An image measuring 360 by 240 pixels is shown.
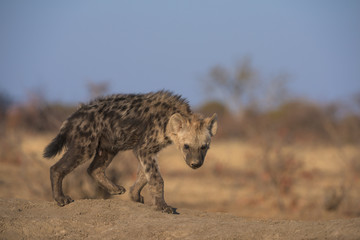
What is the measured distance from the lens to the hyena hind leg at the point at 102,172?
639 centimetres

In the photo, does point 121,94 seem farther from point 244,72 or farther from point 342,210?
point 244,72

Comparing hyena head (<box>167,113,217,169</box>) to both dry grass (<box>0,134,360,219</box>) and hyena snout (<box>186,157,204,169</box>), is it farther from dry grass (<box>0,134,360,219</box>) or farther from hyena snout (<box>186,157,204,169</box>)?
dry grass (<box>0,134,360,219</box>)

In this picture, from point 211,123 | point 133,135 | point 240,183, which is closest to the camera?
point 133,135

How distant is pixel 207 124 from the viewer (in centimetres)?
621

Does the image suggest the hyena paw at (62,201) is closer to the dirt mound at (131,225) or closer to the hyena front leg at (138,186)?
the dirt mound at (131,225)

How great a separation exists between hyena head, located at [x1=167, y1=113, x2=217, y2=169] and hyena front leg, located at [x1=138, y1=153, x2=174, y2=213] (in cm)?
37

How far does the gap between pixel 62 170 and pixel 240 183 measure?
326 inches

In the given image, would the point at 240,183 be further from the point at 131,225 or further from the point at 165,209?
the point at 131,225

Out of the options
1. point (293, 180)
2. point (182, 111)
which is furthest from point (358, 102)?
point (182, 111)

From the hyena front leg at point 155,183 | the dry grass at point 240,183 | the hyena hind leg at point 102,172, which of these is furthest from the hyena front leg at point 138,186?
the dry grass at point 240,183

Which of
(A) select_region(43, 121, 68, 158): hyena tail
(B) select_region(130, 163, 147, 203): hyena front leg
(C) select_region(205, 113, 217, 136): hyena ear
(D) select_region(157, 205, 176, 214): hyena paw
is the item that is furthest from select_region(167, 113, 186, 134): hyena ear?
(A) select_region(43, 121, 68, 158): hyena tail

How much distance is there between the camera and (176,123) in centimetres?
605

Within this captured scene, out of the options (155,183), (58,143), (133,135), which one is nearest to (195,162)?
(155,183)

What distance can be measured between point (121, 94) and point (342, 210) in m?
5.97
